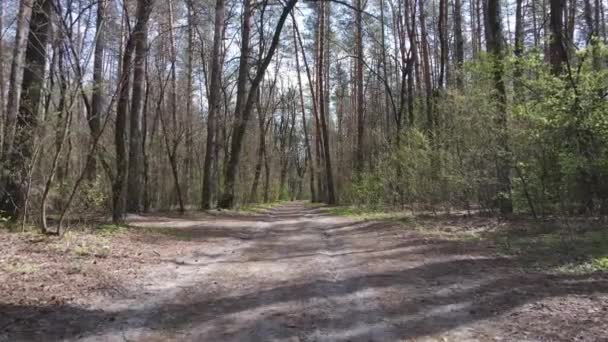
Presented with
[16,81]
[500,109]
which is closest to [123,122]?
[16,81]

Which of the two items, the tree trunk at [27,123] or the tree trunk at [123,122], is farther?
the tree trunk at [123,122]

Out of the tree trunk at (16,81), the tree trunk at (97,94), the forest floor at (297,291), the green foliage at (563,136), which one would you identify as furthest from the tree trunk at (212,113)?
the green foliage at (563,136)

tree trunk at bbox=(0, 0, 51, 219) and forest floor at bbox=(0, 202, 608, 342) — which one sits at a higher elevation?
tree trunk at bbox=(0, 0, 51, 219)

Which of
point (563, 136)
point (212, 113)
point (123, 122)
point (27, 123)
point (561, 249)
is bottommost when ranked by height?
point (561, 249)

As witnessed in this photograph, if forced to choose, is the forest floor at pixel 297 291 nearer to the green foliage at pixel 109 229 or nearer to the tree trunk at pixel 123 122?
the green foliage at pixel 109 229

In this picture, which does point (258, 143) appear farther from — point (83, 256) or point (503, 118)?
point (83, 256)

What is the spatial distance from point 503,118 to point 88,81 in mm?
8347

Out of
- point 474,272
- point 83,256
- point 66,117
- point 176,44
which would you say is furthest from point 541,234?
point 176,44

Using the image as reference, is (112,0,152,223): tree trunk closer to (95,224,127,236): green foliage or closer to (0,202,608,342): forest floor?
(95,224,127,236): green foliage

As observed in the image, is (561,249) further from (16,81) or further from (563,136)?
(16,81)

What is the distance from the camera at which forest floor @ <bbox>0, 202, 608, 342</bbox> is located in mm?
4035

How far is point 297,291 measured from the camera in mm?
5379

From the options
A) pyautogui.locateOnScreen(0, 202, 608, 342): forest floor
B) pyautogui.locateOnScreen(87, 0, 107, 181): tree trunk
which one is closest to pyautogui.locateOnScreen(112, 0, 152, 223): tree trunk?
pyautogui.locateOnScreen(87, 0, 107, 181): tree trunk

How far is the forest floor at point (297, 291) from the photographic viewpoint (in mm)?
4035
